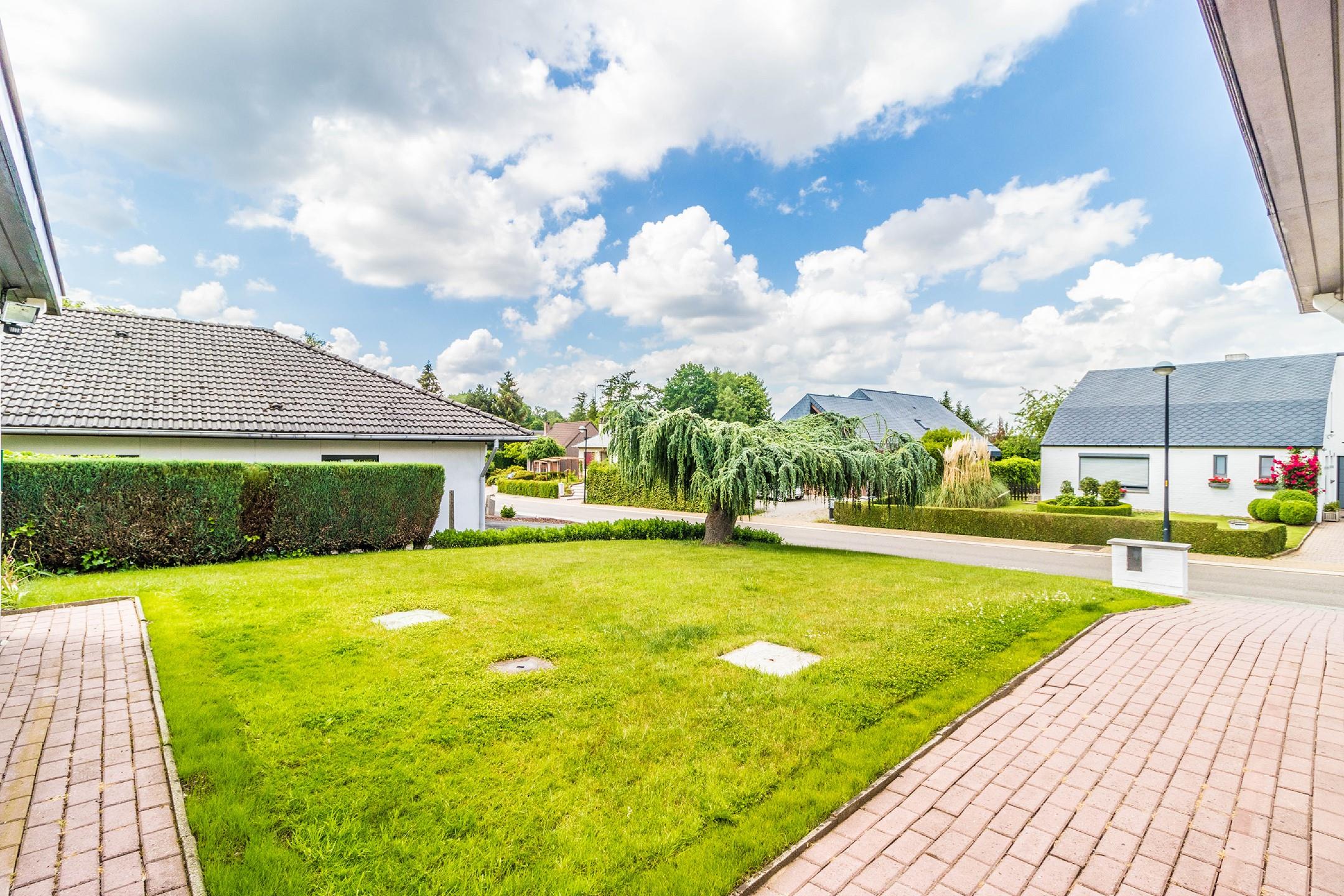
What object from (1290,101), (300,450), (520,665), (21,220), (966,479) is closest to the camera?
(1290,101)

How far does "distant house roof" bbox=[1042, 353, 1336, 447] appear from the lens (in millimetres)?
19125

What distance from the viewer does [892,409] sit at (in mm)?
36031

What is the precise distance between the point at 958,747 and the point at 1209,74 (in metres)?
4.98

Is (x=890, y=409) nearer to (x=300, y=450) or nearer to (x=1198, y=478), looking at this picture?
(x=1198, y=478)

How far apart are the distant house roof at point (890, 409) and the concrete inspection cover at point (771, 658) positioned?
1049 inches

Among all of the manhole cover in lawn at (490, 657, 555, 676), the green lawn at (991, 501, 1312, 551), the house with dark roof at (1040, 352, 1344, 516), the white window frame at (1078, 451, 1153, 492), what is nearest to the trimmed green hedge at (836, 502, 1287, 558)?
the green lawn at (991, 501, 1312, 551)

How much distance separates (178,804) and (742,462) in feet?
28.0

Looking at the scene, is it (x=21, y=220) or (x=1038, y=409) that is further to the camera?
(x=1038, y=409)

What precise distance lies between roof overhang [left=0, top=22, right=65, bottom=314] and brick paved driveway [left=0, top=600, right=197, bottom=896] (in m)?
3.07

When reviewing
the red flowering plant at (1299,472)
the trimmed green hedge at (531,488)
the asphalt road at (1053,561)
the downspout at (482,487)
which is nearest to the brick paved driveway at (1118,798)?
the asphalt road at (1053,561)

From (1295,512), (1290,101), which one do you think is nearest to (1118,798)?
(1290,101)

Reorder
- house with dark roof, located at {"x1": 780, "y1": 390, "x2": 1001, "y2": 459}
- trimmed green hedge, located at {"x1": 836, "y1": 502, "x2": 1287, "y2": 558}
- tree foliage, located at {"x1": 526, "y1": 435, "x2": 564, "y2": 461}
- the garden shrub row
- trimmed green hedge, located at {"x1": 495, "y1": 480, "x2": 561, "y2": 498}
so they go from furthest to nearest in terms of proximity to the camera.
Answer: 1. tree foliage, located at {"x1": 526, "y1": 435, "x2": 564, "y2": 461}
2. house with dark roof, located at {"x1": 780, "y1": 390, "x2": 1001, "y2": 459}
3. trimmed green hedge, located at {"x1": 495, "y1": 480, "x2": 561, "y2": 498}
4. trimmed green hedge, located at {"x1": 836, "y1": 502, "x2": 1287, "y2": 558}
5. the garden shrub row

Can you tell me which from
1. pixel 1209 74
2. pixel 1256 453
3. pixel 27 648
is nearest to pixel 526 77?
pixel 1209 74

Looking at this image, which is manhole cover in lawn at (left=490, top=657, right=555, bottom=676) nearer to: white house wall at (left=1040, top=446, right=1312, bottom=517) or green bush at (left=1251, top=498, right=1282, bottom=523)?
green bush at (left=1251, top=498, right=1282, bottom=523)
